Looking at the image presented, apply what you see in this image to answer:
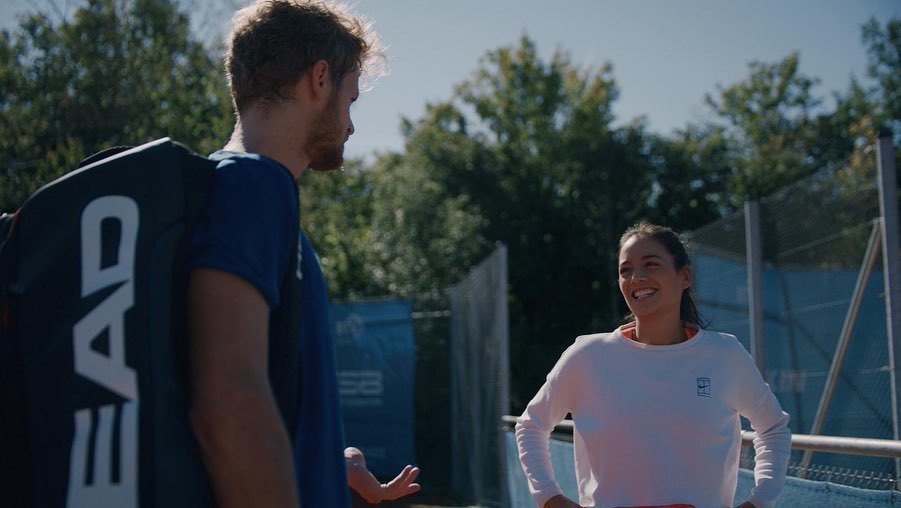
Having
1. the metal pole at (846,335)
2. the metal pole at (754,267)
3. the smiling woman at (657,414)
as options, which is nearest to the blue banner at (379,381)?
the metal pole at (754,267)

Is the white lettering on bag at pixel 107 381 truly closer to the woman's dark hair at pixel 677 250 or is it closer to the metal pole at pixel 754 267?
the woman's dark hair at pixel 677 250

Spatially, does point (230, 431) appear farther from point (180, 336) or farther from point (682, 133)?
point (682, 133)

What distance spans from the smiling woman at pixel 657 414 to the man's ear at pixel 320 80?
1575mm

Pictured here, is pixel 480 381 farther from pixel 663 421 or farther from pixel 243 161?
pixel 243 161

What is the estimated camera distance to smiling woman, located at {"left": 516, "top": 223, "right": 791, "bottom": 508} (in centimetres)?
272

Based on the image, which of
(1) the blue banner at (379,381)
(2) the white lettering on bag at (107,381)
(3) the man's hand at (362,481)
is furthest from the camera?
(1) the blue banner at (379,381)

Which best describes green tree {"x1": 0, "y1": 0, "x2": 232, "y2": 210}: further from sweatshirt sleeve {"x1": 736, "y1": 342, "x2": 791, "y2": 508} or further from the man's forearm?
the man's forearm

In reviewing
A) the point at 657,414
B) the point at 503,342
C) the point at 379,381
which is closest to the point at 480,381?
the point at 503,342

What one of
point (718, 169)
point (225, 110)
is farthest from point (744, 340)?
point (718, 169)

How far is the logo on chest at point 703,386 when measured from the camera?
9.13ft

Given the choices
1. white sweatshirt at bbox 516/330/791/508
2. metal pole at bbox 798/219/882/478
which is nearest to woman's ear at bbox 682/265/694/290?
white sweatshirt at bbox 516/330/791/508

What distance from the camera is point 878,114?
33.0m

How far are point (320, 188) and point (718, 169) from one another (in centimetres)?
1432

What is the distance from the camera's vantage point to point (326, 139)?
1654 mm
